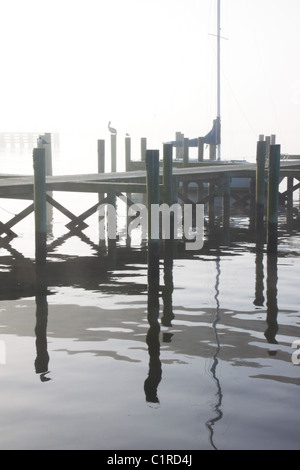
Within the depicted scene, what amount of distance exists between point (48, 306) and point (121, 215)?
17.6 meters

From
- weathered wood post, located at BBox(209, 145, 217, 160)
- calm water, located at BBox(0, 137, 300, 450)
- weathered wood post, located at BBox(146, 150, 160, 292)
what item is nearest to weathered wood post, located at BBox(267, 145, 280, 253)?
calm water, located at BBox(0, 137, 300, 450)

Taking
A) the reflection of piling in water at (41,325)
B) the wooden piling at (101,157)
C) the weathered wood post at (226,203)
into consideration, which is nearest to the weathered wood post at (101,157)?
the wooden piling at (101,157)

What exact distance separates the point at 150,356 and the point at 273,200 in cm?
760

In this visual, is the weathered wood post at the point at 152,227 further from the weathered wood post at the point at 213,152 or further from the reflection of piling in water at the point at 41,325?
the weathered wood post at the point at 213,152

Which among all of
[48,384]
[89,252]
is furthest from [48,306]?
[89,252]

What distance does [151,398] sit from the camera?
325 inches

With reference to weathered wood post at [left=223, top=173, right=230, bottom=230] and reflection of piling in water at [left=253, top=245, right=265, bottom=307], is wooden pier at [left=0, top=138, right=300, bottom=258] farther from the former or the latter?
reflection of piling in water at [left=253, top=245, right=265, bottom=307]

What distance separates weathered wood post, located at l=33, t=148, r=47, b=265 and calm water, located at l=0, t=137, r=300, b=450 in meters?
0.77

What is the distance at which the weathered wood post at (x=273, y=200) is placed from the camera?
54.2 feet

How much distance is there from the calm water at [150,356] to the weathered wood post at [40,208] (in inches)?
30.2

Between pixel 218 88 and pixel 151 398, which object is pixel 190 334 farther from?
pixel 218 88

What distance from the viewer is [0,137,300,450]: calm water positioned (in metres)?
7.43

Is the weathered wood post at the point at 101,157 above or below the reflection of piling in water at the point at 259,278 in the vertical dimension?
above
